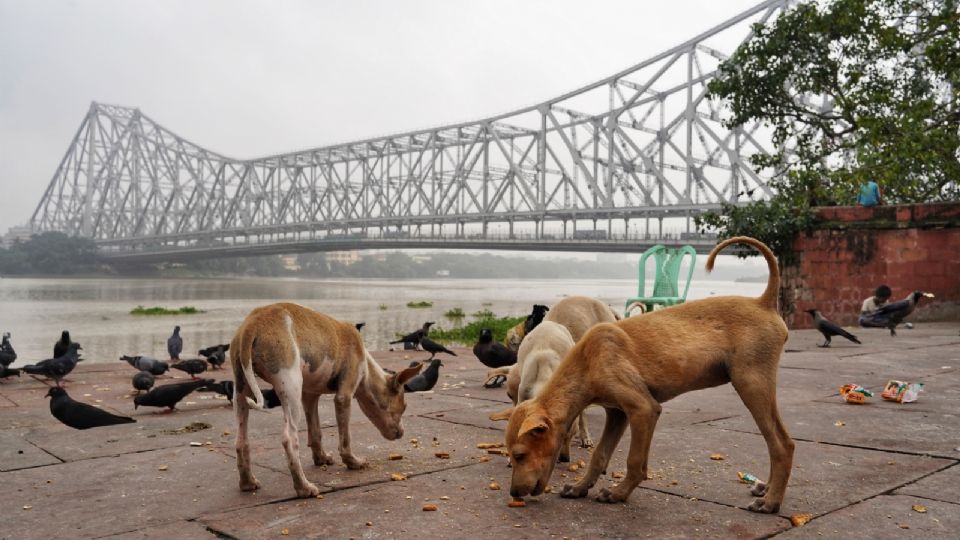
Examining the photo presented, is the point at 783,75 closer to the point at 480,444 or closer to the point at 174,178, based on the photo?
the point at 480,444

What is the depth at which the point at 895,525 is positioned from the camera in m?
2.90

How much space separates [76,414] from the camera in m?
4.92

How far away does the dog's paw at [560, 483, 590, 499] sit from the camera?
133 inches

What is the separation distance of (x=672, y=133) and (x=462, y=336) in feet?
203

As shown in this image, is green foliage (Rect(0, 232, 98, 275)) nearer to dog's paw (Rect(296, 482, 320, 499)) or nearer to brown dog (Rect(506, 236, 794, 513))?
dog's paw (Rect(296, 482, 320, 499))

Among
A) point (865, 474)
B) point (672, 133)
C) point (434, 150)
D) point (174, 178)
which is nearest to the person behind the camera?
point (865, 474)

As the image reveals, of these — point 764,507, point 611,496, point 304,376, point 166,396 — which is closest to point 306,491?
point 304,376

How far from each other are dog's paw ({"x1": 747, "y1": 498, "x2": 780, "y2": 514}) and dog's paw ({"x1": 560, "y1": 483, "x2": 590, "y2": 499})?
0.71 metres

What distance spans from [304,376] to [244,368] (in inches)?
14.2

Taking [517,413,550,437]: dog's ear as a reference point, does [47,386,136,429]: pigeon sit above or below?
below

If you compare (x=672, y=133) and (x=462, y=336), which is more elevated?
(x=672, y=133)

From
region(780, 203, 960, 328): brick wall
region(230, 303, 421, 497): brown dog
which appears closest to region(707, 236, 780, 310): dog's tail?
region(230, 303, 421, 497): brown dog

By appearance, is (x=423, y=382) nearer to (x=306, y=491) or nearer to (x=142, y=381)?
(x=142, y=381)

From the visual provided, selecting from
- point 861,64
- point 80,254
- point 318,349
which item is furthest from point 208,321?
point 80,254
